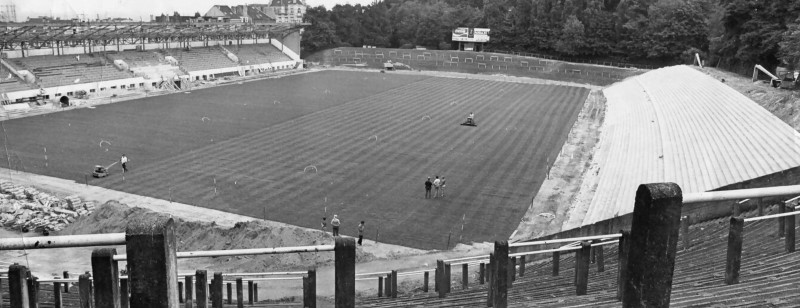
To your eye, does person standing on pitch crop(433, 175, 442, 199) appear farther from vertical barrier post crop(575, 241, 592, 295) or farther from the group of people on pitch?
vertical barrier post crop(575, 241, 592, 295)

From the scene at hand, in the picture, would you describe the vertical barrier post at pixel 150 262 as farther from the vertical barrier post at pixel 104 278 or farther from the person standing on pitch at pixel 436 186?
the person standing on pitch at pixel 436 186

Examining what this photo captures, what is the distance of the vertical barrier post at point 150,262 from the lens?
13.6ft

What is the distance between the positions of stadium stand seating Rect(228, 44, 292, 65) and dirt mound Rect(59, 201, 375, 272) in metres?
68.4

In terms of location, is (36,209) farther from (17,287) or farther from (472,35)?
(472,35)

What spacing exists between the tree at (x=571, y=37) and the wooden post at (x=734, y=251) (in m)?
106

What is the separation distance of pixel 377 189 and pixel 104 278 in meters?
25.7

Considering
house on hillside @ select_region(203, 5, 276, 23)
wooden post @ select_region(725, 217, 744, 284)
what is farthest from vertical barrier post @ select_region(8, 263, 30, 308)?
house on hillside @ select_region(203, 5, 276, 23)

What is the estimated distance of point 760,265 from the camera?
26.5ft

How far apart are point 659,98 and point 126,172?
3967 centimetres

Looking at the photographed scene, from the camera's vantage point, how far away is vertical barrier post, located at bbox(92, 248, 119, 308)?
4730 mm

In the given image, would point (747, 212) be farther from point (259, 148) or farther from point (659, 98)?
point (659, 98)

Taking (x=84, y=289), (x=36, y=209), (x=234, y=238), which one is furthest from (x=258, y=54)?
(x=84, y=289)

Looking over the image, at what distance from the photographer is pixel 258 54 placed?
9750cm

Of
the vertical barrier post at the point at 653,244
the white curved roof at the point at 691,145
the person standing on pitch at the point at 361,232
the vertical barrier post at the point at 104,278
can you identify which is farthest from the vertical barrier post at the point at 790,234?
the person standing on pitch at the point at 361,232
